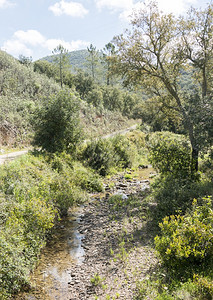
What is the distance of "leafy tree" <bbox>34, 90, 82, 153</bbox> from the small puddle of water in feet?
20.9

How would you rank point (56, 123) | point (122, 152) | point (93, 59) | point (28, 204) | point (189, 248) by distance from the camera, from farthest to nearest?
point (93, 59) < point (122, 152) < point (56, 123) < point (28, 204) < point (189, 248)

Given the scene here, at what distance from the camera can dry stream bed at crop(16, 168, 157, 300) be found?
6.79 m

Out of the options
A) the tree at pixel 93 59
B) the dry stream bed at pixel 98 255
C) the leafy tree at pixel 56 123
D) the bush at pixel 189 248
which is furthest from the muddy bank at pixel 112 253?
the tree at pixel 93 59

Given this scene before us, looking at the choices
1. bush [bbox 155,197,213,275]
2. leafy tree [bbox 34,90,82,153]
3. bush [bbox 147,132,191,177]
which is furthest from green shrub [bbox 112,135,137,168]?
bush [bbox 155,197,213,275]

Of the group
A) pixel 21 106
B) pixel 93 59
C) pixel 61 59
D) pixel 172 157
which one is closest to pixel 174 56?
pixel 172 157

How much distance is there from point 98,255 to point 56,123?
10066mm

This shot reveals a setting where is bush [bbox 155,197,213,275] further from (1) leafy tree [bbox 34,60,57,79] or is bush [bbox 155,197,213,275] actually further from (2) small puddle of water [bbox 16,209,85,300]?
(1) leafy tree [bbox 34,60,57,79]

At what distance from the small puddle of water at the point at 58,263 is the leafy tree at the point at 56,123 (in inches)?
251

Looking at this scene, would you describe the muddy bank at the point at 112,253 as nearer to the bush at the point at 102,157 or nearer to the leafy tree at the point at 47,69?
the bush at the point at 102,157

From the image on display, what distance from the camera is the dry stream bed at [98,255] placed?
6785mm

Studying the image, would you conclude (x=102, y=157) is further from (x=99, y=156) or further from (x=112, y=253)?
(x=112, y=253)

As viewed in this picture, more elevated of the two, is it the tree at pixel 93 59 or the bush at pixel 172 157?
the tree at pixel 93 59

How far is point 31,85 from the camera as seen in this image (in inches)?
1212

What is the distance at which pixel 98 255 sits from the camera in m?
8.56
